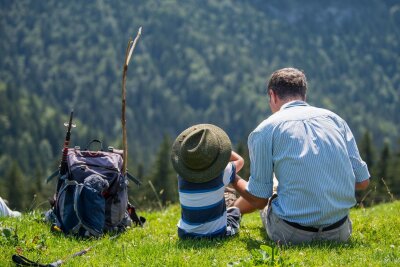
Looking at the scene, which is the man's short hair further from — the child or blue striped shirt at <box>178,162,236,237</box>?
blue striped shirt at <box>178,162,236,237</box>

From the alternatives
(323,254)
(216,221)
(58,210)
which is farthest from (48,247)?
(323,254)

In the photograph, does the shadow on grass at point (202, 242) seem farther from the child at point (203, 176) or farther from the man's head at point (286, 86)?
the man's head at point (286, 86)

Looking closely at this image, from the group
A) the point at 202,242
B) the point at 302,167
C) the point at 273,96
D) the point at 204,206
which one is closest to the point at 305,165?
the point at 302,167

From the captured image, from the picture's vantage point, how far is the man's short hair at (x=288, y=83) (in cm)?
766

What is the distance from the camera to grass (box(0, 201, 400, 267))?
6566 millimetres

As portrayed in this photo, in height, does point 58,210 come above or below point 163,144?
above

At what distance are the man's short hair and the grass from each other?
81.7 inches

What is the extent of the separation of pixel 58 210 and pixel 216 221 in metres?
2.54

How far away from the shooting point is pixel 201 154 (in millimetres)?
7535

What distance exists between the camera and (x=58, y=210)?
8.77 m

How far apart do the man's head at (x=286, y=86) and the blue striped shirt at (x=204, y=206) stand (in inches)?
47.3

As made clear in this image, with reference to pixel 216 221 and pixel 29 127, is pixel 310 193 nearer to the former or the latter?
pixel 216 221

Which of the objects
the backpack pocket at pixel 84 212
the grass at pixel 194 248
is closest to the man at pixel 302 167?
the grass at pixel 194 248

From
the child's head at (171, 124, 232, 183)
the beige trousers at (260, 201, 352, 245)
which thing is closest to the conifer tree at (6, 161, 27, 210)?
the child's head at (171, 124, 232, 183)
